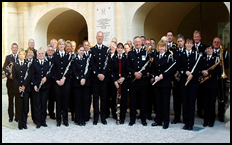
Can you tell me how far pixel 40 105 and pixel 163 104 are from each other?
7.82 ft

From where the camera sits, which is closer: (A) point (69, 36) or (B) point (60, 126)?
(B) point (60, 126)

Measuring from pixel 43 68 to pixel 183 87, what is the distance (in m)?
2.69

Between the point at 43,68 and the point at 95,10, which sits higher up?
the point at 95,10

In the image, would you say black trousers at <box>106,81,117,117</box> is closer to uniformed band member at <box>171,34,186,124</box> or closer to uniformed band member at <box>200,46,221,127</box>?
uniformed band member at <box>171,34,186,124</box>

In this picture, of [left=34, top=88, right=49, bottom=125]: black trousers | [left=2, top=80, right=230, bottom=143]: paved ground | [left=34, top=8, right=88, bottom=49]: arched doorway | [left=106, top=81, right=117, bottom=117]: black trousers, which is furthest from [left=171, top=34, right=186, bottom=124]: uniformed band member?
[left=34, top=8, right=88, bottom=49]: arched doorway

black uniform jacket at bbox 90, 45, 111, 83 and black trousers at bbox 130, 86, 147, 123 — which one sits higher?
black uniform jacket at bbox 90, 45, 111, 83

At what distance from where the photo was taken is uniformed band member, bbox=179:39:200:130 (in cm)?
551

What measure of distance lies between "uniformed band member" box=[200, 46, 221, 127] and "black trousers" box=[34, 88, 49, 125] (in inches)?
122

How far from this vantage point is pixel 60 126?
598 centimetres

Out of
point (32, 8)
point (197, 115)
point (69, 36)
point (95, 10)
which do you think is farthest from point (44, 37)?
point (197, 115)

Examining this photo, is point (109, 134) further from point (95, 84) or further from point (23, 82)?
point (23, 82)

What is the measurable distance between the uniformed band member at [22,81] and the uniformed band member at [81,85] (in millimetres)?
892

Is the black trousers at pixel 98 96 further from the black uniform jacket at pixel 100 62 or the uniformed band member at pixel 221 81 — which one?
the uniformed band member at pixel 221 81

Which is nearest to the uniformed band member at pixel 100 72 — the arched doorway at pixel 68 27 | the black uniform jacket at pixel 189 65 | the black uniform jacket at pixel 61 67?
the black uniform jacket at pixel 61 67
